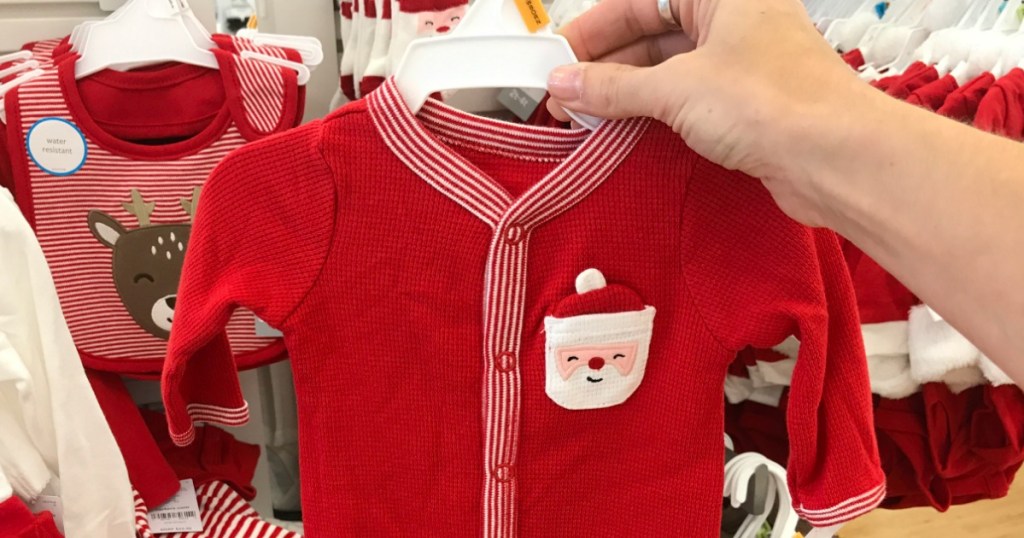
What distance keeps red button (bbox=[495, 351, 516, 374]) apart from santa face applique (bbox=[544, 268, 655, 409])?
0.03 metres

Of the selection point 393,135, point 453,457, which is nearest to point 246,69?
point 393,135

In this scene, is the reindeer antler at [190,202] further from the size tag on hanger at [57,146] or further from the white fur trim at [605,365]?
the white fur trim at [605,365]

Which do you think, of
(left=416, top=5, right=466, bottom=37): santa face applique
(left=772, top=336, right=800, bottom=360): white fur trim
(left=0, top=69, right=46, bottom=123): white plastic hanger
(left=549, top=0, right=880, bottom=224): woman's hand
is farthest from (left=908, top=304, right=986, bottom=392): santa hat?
(left=0, top=69, right=46, bottom=123): white plastic hanger

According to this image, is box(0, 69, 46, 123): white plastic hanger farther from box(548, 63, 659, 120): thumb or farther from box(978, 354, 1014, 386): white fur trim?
box(978, 354, 1014, 386): white fur trim

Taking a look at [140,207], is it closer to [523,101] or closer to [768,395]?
[523,101]

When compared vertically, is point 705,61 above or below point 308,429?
above

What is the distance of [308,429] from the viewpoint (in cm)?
77

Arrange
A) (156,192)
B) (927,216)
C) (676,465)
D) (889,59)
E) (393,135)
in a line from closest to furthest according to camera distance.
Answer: (927,216) → (393,135) → (676,465) → (156,192) → (889,59)

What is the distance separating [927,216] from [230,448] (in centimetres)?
103

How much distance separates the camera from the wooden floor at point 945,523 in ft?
6.14

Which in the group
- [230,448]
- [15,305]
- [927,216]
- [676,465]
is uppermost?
[927,216]

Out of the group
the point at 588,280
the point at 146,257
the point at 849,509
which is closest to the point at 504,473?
the point at 588,280

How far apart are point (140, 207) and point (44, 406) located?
11.3 inches

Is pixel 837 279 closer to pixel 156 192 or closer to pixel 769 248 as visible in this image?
pixel 769 248
